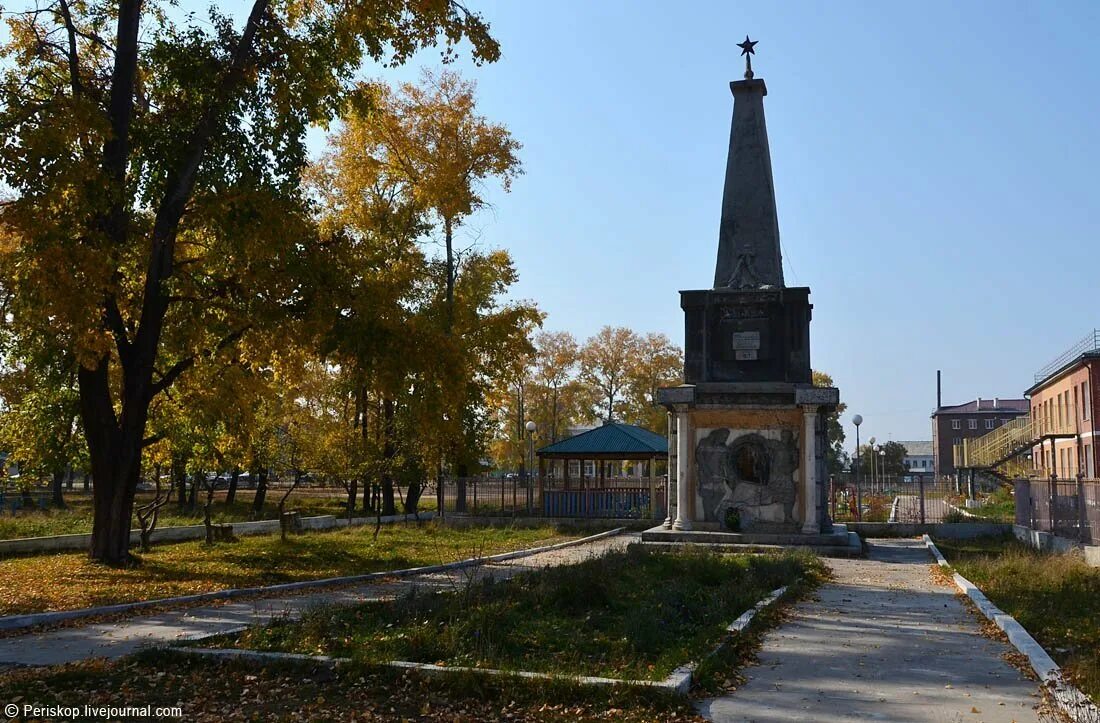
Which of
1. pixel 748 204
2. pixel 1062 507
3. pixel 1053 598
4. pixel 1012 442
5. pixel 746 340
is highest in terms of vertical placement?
pixel 748 204

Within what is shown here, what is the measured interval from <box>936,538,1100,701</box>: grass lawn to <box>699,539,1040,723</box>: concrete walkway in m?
0.49

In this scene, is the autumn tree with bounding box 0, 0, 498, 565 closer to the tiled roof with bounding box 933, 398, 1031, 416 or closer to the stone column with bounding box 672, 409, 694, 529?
the stone column with bounding box 672, 409, 694, 529

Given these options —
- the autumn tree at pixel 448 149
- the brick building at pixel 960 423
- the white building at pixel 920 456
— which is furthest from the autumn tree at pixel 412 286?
the white building at pixel 920 456

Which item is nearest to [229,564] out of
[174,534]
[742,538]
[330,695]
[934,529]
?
[174,534]

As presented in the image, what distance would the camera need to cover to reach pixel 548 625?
9586 mm

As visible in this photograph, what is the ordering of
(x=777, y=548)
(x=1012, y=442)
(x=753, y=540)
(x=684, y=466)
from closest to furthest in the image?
(x=777, y=548) → (x=753, y=540) → (x=684, y=466) → (x=1012, y=442)

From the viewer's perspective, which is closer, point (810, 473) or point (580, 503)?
point (810, 473)

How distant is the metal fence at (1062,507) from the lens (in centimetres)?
1778

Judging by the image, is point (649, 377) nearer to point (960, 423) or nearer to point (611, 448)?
point (611, 448)

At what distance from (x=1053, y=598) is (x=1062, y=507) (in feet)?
28.6

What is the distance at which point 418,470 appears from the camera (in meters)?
31.7

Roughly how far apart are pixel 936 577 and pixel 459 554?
9209 millimetres

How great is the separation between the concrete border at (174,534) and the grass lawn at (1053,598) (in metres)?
18.1

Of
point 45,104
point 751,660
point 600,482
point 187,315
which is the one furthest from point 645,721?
point 600,482
